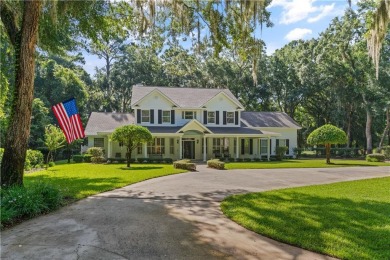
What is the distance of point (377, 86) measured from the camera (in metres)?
32.3

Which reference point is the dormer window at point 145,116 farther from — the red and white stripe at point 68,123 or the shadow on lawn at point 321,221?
the shadow on lawn at point 321,221

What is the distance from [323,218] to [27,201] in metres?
6.85

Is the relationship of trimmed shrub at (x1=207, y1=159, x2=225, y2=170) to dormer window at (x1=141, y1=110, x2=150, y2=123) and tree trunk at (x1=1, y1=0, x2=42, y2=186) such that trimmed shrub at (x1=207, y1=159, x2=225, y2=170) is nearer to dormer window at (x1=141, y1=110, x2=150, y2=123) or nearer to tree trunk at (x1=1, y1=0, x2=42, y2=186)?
dormer window at (x1=141, y1=110, x2=150, y2=123)

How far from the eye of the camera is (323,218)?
22.7 ft

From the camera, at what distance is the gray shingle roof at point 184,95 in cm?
2923

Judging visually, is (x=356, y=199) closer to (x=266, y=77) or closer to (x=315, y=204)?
(x=315, y=204)

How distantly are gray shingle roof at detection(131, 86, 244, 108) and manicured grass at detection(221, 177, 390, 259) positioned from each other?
19.8 metres

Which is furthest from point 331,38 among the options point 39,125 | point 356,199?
point 39,125

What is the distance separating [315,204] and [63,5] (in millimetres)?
9621

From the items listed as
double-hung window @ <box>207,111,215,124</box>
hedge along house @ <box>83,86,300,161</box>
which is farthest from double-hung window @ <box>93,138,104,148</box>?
double-hung window @ <box>207,111,215,124</box>

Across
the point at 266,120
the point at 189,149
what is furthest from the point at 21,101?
the point at 266,120

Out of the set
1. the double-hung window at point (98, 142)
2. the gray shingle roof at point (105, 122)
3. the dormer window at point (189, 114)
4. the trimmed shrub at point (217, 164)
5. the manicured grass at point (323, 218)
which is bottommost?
the manicured grass at point (323, 218)

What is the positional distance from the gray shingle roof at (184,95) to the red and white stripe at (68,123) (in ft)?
42.8

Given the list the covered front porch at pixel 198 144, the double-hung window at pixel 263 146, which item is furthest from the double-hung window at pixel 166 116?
the double-hung window at pixel 263 146
